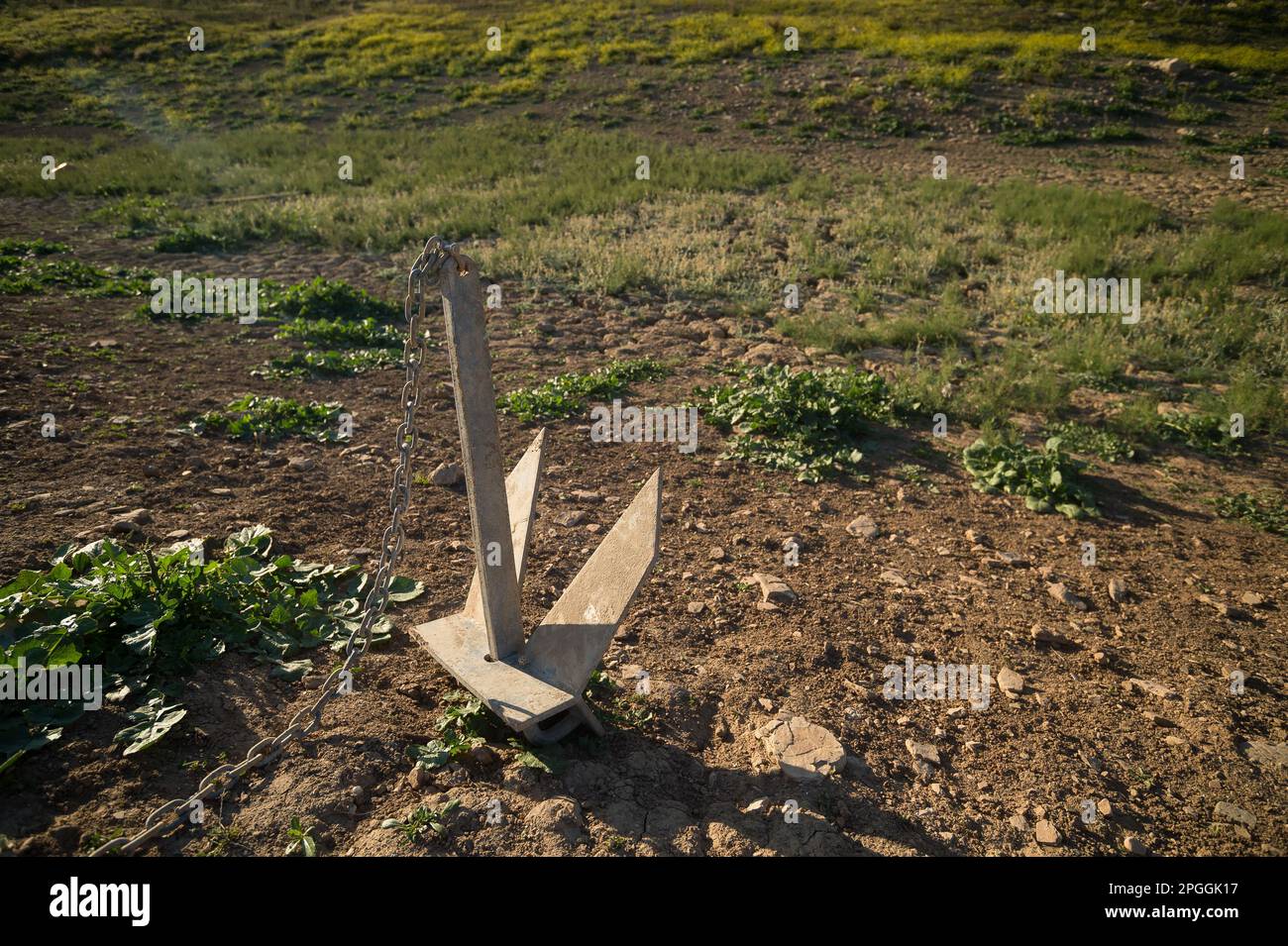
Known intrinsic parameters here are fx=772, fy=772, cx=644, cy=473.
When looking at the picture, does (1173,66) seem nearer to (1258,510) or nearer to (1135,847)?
(1258,510)

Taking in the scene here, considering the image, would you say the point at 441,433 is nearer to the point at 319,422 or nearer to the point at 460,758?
the point at 319,422

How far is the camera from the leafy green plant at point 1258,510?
4.90 meters

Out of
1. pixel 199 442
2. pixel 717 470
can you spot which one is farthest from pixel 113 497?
pixel 717 470

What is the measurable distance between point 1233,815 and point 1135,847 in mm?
453

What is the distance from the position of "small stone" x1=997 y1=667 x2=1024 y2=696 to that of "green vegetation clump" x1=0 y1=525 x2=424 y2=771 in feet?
9.43

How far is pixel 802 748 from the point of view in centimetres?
313

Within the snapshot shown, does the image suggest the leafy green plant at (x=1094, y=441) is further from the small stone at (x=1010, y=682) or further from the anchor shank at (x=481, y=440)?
the anchor shank at (x=481, y=440)

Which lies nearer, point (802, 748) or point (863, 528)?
point (802, 748)

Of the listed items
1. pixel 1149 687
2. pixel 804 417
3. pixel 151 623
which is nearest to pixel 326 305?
Result: pixel 804 417

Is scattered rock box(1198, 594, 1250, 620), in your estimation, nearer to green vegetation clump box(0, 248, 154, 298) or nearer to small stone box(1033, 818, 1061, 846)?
small stone box(1033, 818, 1061, 846)

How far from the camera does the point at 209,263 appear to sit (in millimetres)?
10164

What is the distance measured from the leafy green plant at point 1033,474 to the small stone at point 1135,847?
8.52 feet

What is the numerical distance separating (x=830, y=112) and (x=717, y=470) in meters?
16.2

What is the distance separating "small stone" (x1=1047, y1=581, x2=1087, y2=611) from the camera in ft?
13.6
